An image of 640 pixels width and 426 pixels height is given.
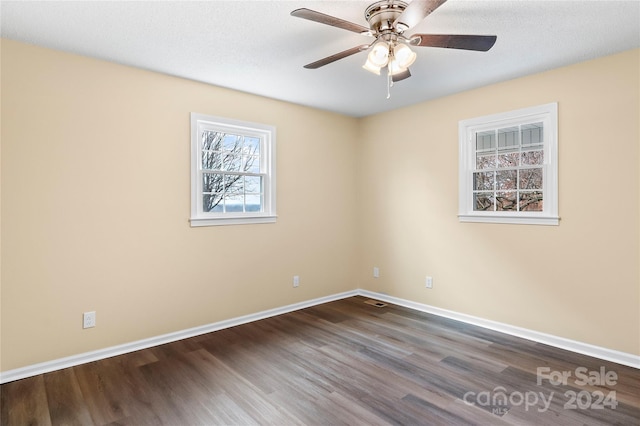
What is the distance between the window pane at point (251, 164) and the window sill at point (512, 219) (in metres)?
2.31

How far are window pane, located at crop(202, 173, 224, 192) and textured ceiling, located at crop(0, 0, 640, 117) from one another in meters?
0.92

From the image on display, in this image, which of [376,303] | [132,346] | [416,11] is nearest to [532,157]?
[416,11]

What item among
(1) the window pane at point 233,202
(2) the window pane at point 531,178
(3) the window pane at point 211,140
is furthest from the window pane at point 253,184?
(2) the window pane at point 531,178

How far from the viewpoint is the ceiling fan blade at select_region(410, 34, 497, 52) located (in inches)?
78.0

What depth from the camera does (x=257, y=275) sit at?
3975 mm

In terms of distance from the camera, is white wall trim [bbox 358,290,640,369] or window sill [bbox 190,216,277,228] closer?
white wall trim [bbox 358,290,640,369]

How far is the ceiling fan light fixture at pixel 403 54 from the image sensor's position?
2146mm

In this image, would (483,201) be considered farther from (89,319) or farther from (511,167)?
(89,319)

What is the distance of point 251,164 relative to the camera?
13.1ft

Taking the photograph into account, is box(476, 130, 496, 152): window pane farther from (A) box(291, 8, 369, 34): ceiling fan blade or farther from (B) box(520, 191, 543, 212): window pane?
(A) box(291, 8, 369, 34): ceiling fan blade

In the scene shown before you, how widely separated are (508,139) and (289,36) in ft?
7.92

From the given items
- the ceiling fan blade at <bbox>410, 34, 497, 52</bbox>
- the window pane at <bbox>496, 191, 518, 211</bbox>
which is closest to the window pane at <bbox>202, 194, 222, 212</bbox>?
the ceiling fan blade at <bbox>410, 34, 497, 52</bbox>

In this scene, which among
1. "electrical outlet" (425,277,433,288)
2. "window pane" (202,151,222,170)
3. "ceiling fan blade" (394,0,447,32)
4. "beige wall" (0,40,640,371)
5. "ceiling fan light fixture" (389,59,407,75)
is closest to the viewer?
"ceiling fan blade" (394,0,447,32)

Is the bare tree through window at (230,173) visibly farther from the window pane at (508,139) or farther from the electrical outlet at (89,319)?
the window pane at (508,139)
